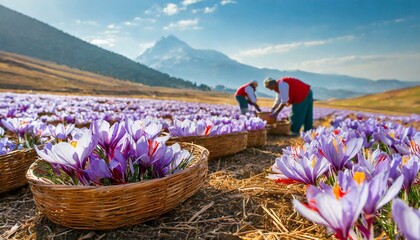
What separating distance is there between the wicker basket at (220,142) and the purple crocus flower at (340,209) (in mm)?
2153

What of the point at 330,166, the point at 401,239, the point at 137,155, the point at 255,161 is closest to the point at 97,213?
the point at 137,155

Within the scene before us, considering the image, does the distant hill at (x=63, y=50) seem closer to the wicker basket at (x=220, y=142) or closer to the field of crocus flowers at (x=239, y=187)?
the wicker basket at (x=220, y=142)

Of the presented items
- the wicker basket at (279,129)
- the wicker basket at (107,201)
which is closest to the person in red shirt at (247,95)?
the wicker basket at (279,129)

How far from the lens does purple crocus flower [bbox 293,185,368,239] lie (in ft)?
2.57

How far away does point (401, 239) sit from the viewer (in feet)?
2.86

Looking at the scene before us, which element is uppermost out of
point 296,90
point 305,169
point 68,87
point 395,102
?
point 296,90

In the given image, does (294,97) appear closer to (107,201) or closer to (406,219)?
(107,201)

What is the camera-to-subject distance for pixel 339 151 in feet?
4.39

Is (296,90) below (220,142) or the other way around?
the other way around

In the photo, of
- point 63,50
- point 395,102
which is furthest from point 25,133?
point 63,50

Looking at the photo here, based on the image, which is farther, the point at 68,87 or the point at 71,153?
the point at 68,87

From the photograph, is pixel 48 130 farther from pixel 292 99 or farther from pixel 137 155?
pixel 292 99

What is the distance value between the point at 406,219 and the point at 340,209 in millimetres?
155

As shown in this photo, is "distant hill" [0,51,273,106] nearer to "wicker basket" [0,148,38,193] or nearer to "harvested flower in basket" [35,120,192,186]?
"wicker basket" [0,148,38,193]
